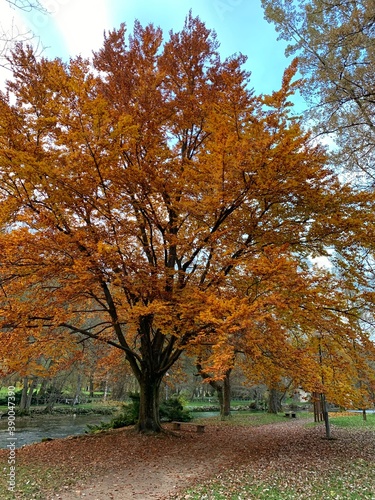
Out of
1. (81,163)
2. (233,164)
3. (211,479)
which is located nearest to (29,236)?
(81,163)

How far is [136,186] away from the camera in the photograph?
7848mm

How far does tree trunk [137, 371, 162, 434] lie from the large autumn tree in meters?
1.40

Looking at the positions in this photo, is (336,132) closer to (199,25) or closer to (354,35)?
(354,35)

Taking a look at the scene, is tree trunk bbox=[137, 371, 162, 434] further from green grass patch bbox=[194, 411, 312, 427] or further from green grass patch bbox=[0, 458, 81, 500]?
green grass patch bbox=[194, 411, 312, 427]

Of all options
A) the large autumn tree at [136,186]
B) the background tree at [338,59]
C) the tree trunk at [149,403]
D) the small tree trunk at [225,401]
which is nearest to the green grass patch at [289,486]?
the large autumn tree at [136,186]

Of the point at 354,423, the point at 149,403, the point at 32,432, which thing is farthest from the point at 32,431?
the point at 354,423

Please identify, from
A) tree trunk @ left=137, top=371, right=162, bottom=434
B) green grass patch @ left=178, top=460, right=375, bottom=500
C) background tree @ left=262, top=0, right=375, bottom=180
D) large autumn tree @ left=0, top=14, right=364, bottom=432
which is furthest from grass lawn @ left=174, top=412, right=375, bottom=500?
background tree @ left=262, top=0, right=375, bottom=180

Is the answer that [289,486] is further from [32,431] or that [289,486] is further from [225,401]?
[225,401]

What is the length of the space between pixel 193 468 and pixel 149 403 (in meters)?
3.72

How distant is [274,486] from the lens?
16.4ft

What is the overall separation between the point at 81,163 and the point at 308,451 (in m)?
8.06

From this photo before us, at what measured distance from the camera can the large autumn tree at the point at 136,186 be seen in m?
6.17

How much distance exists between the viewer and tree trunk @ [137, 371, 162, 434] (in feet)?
31.8

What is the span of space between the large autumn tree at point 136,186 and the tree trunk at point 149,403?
1.40m
